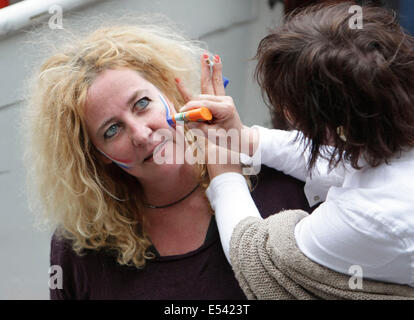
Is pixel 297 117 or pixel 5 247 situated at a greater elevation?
pixel 297 117

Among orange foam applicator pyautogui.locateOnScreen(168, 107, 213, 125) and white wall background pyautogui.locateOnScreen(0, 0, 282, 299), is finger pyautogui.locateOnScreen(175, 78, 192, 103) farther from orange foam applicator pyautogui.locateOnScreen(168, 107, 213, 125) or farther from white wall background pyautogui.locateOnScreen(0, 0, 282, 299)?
white wall background pyautogui.locateOnScreen(0, 0, 282, 299)

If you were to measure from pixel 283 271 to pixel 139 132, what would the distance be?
1.70 feet

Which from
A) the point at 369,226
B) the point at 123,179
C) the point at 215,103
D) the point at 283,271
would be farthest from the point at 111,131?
the point at 369,226

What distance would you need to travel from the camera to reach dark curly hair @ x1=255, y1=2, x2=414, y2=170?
1.03m

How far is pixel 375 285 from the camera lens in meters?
1.09

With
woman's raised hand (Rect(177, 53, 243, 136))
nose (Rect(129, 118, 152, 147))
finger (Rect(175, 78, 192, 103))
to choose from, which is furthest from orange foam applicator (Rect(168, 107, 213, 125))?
finger (Rect(175, 78, 192, 103))

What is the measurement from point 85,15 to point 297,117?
48.0 inches

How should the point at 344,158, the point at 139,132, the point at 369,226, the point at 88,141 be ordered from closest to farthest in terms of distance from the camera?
the point at 369,226, the point at 344,158, the point at 139,132, the point at 88,141

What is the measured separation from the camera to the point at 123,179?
161cm

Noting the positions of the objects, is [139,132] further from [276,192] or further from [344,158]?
[344,158]

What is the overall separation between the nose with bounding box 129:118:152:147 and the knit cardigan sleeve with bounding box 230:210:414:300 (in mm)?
368

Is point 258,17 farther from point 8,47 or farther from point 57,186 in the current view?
point 57,186

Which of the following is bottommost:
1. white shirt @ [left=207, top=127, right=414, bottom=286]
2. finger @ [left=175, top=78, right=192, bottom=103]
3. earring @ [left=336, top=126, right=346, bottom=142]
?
white shirt @ [left=207, top=127, right=414, bottom=286]
